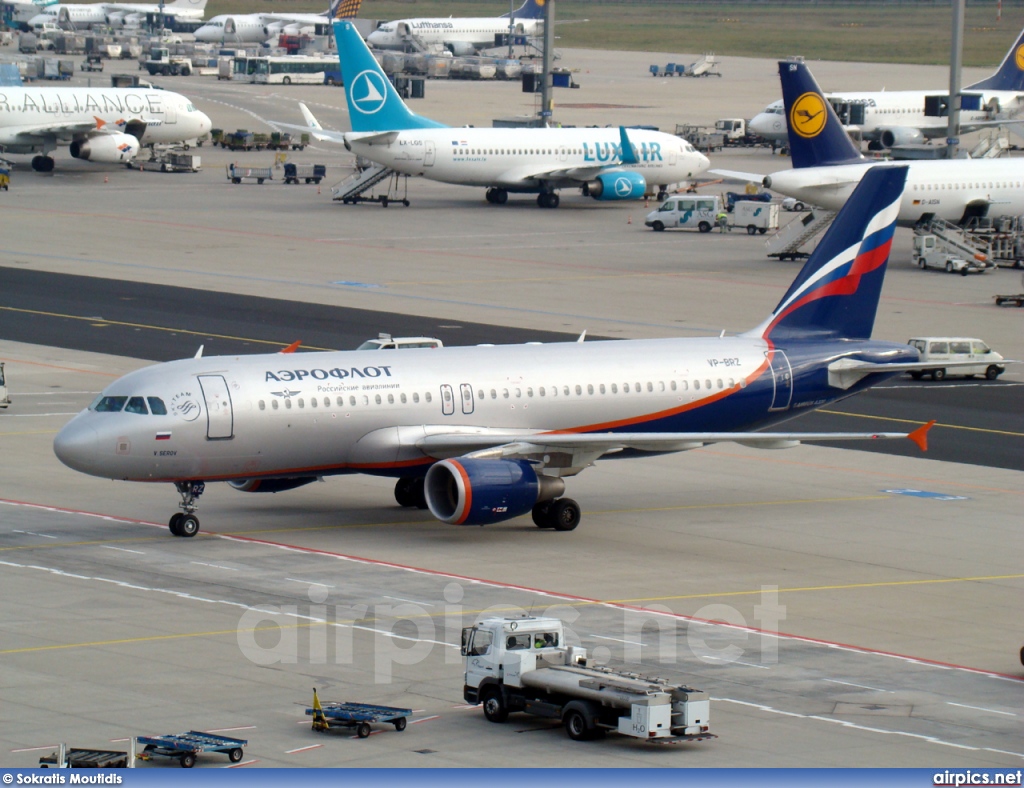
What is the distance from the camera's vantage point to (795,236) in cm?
9238

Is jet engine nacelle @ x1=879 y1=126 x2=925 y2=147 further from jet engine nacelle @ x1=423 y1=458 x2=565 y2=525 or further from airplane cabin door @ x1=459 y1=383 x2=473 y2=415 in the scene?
jet engine nacelle @ x1=423 y1=458 x2=565 y2=525

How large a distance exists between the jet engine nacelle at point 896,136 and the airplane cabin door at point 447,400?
4119 inches

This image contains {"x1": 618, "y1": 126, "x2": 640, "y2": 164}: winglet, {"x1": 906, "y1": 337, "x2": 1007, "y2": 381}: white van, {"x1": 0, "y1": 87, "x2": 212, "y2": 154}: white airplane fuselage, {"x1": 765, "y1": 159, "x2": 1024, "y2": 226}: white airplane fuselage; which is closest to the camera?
{"x1": 906, "y1": 337, "x2": 1007, "y2": 381}: white van

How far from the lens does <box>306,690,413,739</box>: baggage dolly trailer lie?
25123 millimetres

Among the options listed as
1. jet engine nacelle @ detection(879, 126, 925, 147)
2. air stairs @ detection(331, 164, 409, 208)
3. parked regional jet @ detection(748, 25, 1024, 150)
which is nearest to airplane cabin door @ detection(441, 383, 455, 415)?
air stairs @ detection(331, 164, 409, 208)

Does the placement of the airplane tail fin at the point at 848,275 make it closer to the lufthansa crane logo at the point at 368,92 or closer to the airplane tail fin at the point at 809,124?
the airplane tail fin at the point at 809,124

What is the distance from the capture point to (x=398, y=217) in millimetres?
106062

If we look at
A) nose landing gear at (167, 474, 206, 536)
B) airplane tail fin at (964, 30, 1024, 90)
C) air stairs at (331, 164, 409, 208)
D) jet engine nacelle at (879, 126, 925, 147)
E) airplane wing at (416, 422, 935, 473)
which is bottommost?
nose landing gear at (167, 474, 206, 536)

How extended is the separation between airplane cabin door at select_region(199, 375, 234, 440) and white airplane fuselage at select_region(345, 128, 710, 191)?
226 feet

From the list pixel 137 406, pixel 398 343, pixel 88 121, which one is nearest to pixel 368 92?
pixel 88 121

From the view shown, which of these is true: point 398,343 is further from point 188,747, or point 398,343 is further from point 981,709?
point 188,747

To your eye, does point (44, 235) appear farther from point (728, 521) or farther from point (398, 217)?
point (728, 521)

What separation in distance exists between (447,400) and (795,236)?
54.1 m
